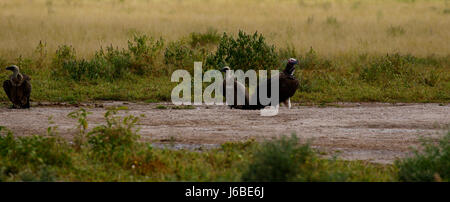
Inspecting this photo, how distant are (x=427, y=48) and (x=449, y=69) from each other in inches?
104

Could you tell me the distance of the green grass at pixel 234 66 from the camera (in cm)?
1530

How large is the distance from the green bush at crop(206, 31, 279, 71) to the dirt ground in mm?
2749

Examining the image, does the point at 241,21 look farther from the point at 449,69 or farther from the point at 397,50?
the point at 449,69

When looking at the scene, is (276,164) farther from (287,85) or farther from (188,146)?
(287,85)

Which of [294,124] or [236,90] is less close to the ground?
[236,90]

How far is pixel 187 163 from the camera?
27.7 ft

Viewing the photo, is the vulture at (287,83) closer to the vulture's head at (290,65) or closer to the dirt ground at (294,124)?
the vulture's head at (290,65)

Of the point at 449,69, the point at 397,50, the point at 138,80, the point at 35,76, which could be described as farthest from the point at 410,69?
the point at 35,76

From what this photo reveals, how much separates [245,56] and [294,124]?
5.21 m

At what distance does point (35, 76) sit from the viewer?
16.9 metres

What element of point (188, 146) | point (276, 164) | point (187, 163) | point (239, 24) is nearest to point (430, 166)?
point (276, 164)

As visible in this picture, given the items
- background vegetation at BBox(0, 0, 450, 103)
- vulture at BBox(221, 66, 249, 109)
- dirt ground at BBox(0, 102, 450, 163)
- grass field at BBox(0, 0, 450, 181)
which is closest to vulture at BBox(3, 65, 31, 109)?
dirt ground at BBox(0, 102, 450, 163)

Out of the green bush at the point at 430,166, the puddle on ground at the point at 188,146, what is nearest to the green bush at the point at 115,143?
the puddle on ground at the point at 188,146
